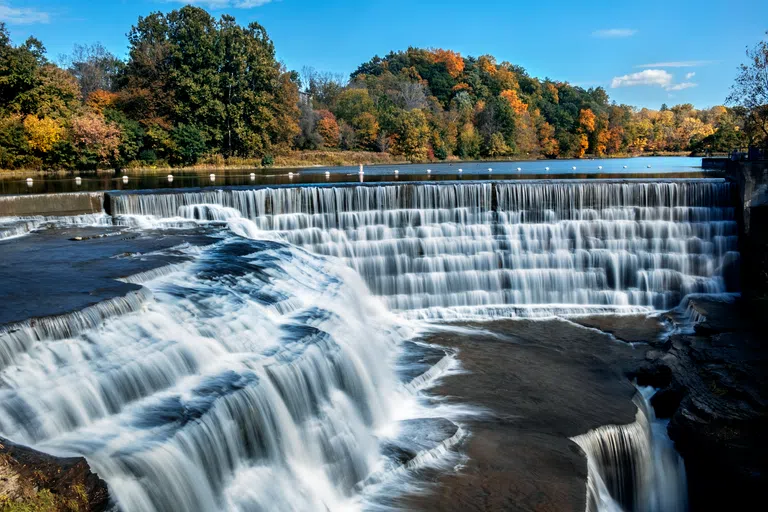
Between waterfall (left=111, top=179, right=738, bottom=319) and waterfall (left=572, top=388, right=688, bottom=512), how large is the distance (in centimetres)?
800

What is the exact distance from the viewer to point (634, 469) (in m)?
9.80

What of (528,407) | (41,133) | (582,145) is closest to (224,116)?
(41,133)

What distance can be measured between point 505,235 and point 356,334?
29.1 ft

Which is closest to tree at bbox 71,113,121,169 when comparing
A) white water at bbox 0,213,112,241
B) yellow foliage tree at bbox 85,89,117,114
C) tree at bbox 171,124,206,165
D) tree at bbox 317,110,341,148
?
tree at bbox 171,124,206,165

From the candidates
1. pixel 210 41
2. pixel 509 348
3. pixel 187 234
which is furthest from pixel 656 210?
pixel 210 41

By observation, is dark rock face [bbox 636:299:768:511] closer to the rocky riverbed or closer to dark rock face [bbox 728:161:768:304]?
the rocky riverbed

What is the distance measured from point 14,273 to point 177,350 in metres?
4.56

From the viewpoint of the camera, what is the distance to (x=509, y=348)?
47.6 feet

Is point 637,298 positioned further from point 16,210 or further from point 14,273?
point 16,210

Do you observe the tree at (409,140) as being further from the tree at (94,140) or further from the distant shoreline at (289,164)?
the tree at (94,140)

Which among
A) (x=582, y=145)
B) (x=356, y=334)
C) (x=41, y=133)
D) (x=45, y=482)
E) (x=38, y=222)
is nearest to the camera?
(x=45, y=482)

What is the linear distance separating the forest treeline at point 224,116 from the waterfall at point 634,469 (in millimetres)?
22653

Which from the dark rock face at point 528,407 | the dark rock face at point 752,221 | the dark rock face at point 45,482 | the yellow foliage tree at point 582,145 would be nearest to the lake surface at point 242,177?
the dark rock face at point 752,221

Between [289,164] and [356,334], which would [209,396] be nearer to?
[356,334]
